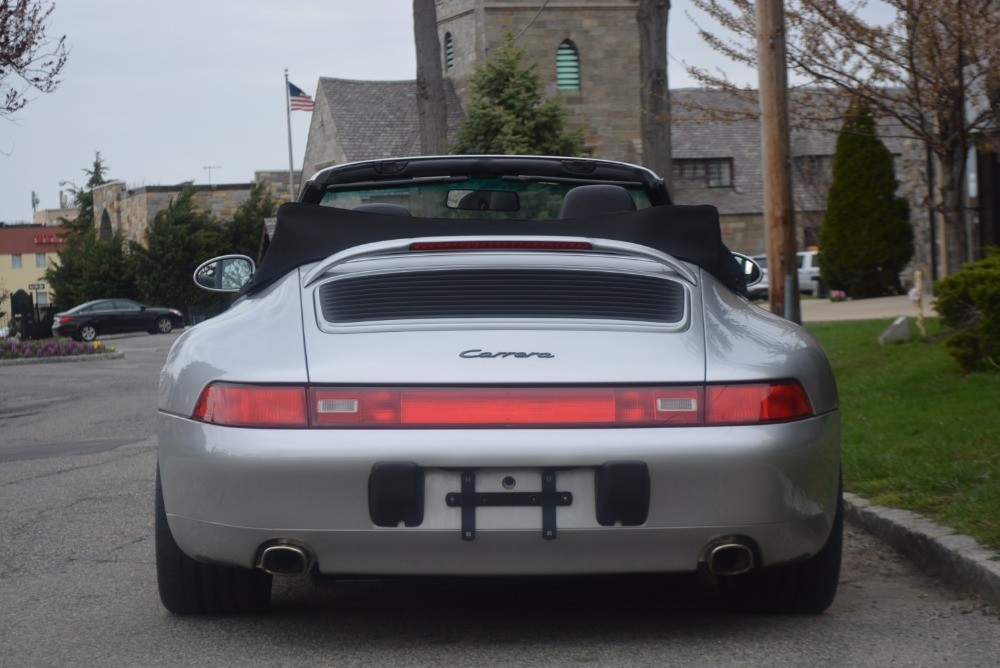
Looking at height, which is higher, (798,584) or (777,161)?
(777,161)

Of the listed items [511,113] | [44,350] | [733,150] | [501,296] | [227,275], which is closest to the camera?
[501,296]

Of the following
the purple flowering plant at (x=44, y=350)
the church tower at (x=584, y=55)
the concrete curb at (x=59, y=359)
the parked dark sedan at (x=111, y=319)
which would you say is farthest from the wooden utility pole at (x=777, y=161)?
the church tower at (x=584, y=55)

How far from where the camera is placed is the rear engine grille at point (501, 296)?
381 centimetres

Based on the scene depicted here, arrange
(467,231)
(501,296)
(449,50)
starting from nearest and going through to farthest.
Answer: (501,296)
(467,231)
(449,50)

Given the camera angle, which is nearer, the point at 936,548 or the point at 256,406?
the point at 256,406

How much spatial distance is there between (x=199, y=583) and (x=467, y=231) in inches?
58.4

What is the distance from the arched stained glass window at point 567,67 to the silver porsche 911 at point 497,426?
4688 cm

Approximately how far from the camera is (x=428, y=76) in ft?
72.8

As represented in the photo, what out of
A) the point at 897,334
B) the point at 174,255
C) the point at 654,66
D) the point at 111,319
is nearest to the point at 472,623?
the point at 897,334

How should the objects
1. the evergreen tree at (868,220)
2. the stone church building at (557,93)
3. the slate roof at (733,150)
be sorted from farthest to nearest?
1. the slate roof at (733,150)
2. the stone church building at (557,93)
3. the evergreen tree at (868,220)

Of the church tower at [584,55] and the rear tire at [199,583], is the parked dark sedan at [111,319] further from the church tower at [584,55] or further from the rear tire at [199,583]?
the rear tire at [199,583]

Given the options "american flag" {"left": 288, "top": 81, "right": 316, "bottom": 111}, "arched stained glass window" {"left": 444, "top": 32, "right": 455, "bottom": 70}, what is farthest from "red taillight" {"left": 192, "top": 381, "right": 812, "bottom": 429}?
"arched stained glass window" {"left": 444, "top": 32, "right": 455, "bottom": 70}

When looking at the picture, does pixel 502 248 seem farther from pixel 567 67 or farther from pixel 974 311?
pixel 567 67

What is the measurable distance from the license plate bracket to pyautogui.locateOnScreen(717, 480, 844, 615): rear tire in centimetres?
94
